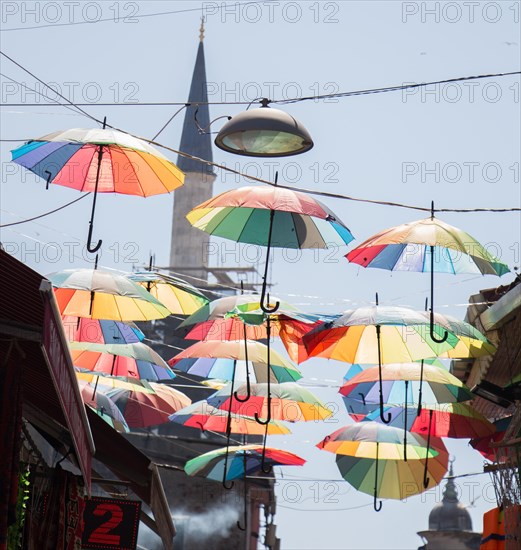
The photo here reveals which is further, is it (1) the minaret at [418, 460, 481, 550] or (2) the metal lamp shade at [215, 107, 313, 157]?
(1) the minaret at [418, 460, 481, 550]

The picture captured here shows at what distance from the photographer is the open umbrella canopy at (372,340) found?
39.3 feet

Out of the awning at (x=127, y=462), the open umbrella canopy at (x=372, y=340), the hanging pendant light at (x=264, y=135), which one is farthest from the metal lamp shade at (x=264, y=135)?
the awning at (x=127, y=462)

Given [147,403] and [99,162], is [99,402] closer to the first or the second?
[147,403]

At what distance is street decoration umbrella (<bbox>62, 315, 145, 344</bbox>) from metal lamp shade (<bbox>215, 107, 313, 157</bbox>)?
158 inches

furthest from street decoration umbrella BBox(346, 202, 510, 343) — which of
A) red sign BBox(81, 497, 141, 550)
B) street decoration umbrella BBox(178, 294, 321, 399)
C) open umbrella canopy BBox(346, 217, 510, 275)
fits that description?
red sign BBox(81, 497, 141, 550)

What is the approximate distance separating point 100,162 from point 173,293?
289 cm

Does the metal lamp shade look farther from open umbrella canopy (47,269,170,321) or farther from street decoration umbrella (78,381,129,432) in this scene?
street decoration umbrella (78,381,129,432)

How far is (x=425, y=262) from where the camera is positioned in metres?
12.7

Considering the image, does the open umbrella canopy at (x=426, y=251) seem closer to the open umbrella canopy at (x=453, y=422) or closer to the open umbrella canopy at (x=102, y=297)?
the open umbrella canopy at (x=102, y=297)

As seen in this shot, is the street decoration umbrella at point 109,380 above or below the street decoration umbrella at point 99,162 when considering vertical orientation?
below

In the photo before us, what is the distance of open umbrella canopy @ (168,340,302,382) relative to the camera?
14625 millimetres

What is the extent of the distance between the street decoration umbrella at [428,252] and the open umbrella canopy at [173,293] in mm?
2181

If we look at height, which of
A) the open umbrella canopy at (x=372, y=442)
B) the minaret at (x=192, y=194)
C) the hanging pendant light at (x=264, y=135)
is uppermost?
the minaret at (x=192, y=194)

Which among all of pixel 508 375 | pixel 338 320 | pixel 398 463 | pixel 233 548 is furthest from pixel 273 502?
pixel 338 320
